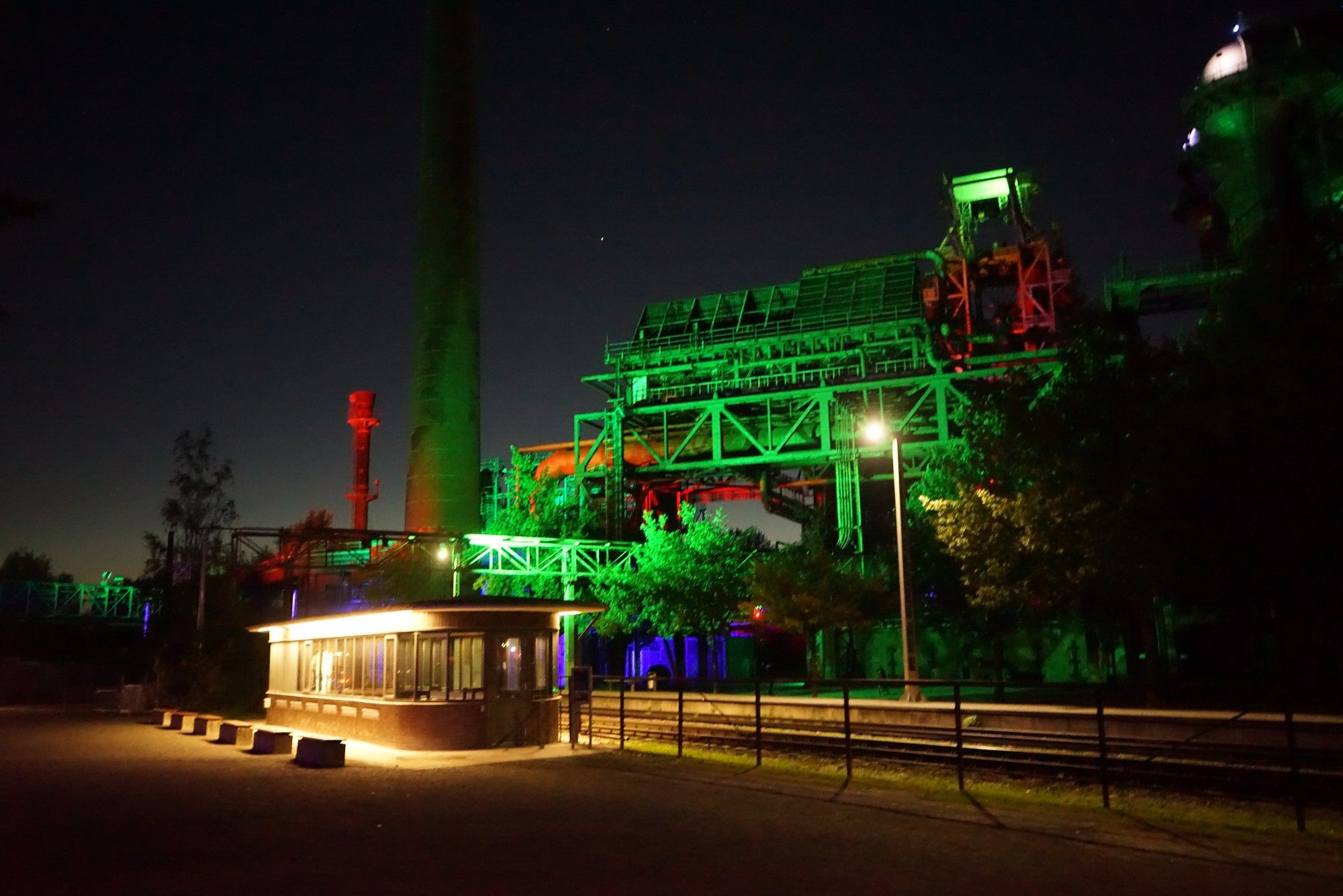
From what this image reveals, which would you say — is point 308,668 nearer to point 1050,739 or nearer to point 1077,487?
point 1050,739

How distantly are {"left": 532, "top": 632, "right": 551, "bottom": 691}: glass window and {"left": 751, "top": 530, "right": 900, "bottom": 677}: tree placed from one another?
18321 mm

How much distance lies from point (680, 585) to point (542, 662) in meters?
20.5

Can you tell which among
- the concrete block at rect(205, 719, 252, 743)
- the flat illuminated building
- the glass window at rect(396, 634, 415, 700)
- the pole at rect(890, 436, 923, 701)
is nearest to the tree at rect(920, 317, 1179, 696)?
the pole at rect(890, 436, 923, 701)

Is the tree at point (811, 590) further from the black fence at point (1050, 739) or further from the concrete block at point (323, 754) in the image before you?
the concrete block at point (323, 754)

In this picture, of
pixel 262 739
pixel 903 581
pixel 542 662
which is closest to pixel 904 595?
pixel 903 581

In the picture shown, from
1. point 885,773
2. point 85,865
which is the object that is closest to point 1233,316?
point 885,773

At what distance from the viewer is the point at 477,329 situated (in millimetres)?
47375

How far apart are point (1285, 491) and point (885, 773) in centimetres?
1012

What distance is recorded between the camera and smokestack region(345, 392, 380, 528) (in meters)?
76.2

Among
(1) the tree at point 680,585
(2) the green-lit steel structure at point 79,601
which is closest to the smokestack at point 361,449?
(2) the green-lit steel structure at point 79,601

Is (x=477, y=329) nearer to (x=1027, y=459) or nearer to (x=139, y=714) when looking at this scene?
(x=139, y=714)

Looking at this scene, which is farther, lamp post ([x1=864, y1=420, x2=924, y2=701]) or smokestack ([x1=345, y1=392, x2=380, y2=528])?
smokestack ([x1=345, y1=392, x2=380, y2=528])

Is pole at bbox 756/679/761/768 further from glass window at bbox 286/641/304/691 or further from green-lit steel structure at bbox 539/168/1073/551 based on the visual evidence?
green-lit steel structure at bbox 539/168/1073/551

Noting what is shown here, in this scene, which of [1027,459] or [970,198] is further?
[970,198]
